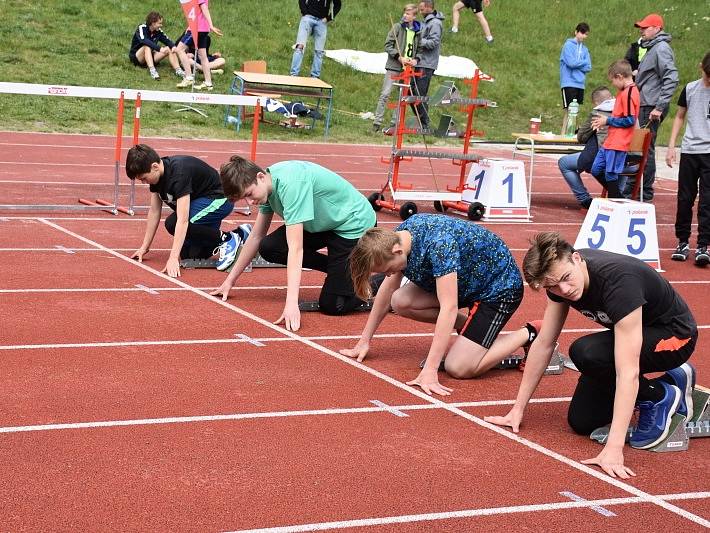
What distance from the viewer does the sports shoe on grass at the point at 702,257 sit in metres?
9.58

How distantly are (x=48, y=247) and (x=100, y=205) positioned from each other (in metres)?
2.15

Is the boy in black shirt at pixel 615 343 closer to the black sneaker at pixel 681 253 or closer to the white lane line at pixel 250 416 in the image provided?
the white lane line at pixel 250 416

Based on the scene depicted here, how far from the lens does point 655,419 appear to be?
15.9 feet

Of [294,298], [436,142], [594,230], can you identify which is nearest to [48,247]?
[294,298]

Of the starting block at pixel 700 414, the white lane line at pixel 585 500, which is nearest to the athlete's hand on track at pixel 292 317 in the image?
the starting block at pixel 700 414

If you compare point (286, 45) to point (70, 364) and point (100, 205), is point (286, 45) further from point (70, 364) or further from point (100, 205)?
point (70, 364)

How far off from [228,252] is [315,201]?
167cm

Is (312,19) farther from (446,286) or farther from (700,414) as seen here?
(700,414)

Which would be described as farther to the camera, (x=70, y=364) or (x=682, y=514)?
(x=70, y=364)

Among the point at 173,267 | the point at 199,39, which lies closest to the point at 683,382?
the point at 173,267

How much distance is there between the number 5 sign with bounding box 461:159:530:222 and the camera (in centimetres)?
1168

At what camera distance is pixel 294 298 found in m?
6.43

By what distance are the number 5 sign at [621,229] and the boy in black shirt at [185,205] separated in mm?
3011

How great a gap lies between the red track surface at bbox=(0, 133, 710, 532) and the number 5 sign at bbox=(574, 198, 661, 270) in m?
1.31
